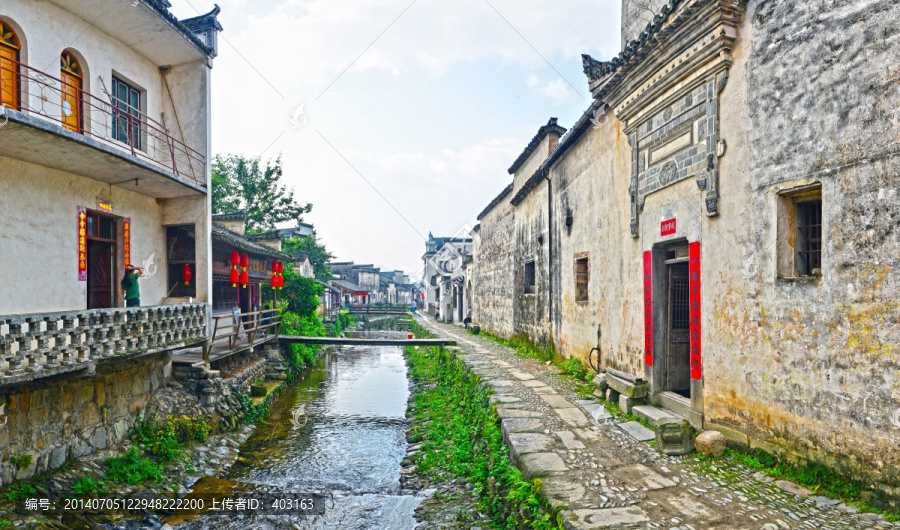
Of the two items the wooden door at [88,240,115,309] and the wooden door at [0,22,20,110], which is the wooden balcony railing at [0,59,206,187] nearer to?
the wooden door at [0,22,20,110]

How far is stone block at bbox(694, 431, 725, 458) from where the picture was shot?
17.8ft

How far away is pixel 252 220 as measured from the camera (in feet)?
103

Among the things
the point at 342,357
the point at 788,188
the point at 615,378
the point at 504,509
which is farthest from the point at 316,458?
the point at 342,357

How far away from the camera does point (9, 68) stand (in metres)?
7.50

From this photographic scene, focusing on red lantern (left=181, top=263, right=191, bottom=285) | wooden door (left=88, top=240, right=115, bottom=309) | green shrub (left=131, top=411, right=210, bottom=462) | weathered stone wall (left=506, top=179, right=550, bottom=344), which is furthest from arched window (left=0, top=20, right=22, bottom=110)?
weathered stone wall (left=506, top=179, right=550, bottom=344)

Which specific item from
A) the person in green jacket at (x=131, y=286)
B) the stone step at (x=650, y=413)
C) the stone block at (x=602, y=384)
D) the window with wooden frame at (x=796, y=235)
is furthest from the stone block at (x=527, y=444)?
the person in green jacket at (x=131, y=286)

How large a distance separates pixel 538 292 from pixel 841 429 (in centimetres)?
1025

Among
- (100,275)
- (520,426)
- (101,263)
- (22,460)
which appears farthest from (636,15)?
(22,460)

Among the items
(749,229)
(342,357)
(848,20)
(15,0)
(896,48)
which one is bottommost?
(342,357)

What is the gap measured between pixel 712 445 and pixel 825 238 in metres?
2.51

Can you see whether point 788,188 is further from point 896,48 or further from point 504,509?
point 504,509

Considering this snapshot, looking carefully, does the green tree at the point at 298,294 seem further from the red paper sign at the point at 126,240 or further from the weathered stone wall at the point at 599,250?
the weathered stone wall at the point at 599,250

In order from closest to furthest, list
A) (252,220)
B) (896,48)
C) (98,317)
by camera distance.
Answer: (896,48) < (98,317) < (252,220)

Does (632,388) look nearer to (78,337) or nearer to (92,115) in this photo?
(78,337)
